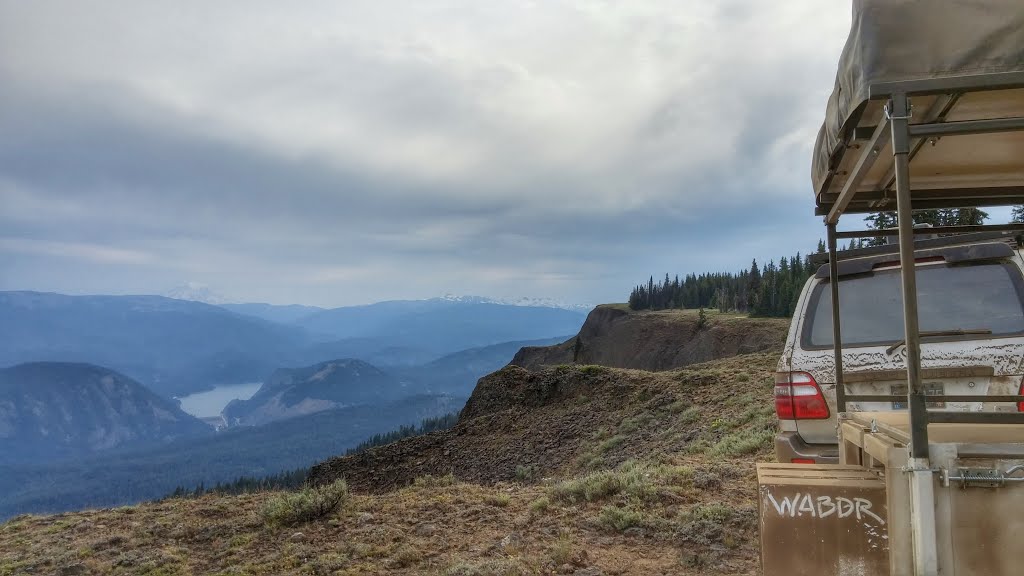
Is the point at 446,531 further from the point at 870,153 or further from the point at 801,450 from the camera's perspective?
the point at 870,153

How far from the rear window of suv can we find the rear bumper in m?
0.73

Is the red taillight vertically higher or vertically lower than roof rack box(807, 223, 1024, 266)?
lower

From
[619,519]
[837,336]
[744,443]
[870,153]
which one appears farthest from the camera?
[744,443]

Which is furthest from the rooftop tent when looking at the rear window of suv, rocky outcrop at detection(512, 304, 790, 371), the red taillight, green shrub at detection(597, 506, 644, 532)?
rocky outcrop at detection(512, 304, 790, 371)

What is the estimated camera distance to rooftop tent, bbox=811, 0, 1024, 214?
2150 mm

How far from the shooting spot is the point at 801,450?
4.21m

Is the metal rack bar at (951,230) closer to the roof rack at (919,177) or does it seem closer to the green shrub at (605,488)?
the roof rack at (919,177)

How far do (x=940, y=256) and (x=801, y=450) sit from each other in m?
1.73

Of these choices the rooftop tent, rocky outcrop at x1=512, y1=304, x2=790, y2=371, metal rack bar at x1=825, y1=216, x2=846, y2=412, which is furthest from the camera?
rocky outcrop at x1=512, y1=304, x2=790, y2=371

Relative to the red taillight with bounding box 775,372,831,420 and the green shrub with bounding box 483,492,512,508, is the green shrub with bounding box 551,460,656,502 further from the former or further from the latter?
the red taillight with bounding box 775,372,831,420

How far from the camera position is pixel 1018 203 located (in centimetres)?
401

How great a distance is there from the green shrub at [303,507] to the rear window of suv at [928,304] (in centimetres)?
560

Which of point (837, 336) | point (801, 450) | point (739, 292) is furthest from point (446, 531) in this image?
point (739, 292)

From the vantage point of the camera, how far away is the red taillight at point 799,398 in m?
4.26
